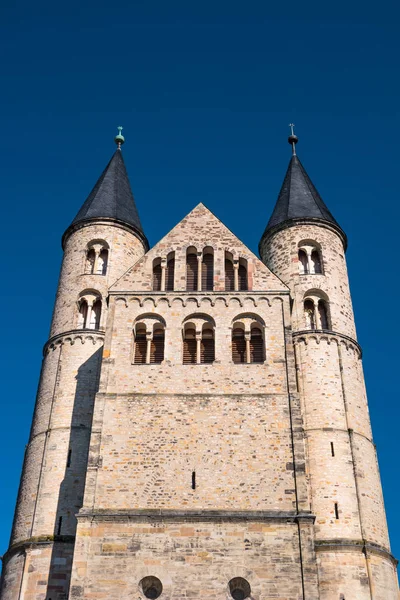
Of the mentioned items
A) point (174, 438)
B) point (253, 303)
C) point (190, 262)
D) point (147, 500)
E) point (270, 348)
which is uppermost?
point (190, 262)

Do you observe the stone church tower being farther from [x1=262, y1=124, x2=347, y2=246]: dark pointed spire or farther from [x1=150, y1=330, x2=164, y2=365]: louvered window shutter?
[x1=262, y1=124, x2=347, y2=246]: dark pointed spire

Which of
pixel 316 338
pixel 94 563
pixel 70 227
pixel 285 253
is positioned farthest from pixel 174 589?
pixel 70 227

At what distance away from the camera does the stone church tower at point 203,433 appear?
2323 centimetres

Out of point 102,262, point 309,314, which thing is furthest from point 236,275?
point 102,262

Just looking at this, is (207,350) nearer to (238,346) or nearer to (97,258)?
(238,346)

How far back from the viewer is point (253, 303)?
2906 cm

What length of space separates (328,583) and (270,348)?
8.83 m

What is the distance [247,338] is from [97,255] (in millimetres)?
11293

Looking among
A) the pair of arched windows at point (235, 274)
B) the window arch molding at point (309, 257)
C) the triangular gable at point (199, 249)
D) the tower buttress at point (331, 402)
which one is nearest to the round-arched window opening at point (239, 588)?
the tower buttress at point (331, 402)

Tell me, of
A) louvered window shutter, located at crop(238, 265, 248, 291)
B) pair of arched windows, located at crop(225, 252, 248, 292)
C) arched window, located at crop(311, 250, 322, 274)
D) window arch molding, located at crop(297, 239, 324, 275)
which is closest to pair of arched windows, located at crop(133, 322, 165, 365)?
pair of arched windows, located at crop(225, 252, 248, 292)

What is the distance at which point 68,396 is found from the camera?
104 feet

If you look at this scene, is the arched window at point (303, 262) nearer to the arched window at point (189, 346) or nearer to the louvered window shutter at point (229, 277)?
the louvered window shutter at point (229, 277)

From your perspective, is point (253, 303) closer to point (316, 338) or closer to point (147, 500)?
point (316, 338)

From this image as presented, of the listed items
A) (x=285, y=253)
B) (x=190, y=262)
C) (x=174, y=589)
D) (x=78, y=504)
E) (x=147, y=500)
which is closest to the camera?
(x=174, y=589)
